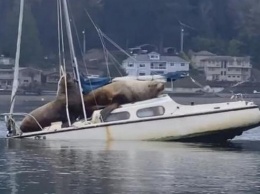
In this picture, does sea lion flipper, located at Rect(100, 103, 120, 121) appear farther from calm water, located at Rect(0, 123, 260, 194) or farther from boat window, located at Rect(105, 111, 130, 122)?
calm water, located at Rect(0, 123, 260, 194)

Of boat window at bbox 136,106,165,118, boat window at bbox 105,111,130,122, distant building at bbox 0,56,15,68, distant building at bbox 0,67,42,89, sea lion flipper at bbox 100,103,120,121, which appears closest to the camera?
boat window at bbox 136,106,165,118

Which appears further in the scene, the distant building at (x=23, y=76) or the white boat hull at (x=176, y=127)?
the distant building at (x=23, y=76)

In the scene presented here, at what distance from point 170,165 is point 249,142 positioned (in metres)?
13.0

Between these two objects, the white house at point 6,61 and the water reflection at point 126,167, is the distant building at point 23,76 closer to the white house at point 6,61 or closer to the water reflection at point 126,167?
the white house at point 6,61

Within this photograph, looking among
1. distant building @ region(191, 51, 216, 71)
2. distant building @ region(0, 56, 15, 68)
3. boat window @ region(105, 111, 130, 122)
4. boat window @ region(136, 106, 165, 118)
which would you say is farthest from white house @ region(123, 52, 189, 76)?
boat window @ region(136, 106, 165, 118)

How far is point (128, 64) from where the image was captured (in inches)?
5320

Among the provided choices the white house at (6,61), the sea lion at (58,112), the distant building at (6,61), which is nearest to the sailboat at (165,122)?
the sea lion at (58,112)

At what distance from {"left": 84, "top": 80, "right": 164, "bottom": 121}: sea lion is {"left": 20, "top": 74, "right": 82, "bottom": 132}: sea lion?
584 millimetres

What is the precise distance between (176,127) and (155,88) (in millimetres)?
2508

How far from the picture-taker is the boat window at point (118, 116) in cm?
5083

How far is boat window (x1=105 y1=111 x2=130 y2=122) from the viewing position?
50831 millimetres

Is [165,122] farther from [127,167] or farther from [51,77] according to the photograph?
[51,77]

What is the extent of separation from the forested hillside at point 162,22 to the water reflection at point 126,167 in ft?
356

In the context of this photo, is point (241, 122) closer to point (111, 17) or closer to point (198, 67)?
point (198, 67)
